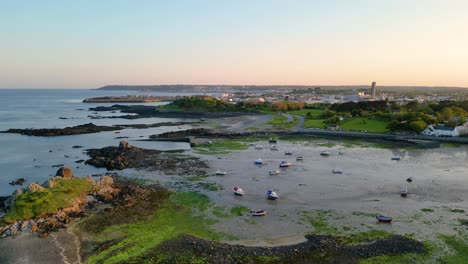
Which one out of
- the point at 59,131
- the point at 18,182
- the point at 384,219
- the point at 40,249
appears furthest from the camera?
the point at 59,131

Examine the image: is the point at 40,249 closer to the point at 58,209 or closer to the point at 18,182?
the point at 58,209

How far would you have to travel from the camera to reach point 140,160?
1706 inches

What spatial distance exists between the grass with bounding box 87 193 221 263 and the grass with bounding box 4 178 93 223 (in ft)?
16.6

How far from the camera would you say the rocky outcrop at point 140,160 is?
39562 mm

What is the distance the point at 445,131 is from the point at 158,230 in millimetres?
54006

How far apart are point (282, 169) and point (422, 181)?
13367 mm

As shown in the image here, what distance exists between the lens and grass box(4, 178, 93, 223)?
23.5m

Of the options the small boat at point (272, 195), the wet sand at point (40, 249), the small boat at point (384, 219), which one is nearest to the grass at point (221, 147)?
the small boat at point (272, 195)

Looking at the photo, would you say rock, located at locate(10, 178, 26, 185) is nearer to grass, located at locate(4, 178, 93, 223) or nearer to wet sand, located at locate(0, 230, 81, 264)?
grass, located at locate(4, 178, 93, 223)

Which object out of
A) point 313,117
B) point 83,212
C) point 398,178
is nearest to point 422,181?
point 398,178

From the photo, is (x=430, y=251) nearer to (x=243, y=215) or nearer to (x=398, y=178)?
(x=243, y=215)

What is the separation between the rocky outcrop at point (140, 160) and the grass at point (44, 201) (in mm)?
11613

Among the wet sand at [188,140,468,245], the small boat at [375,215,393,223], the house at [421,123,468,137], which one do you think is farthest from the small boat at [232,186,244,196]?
the house at [421,123,468,137]

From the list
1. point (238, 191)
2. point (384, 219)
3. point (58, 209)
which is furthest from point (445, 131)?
point (58, 209)
